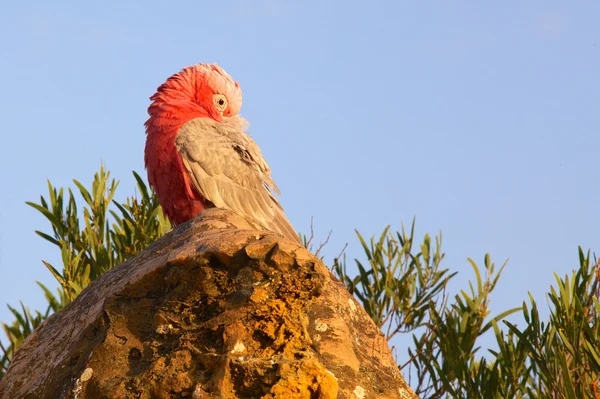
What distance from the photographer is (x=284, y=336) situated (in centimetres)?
293

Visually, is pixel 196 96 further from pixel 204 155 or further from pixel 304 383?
pixel 304 383

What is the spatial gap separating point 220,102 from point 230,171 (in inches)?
30.6

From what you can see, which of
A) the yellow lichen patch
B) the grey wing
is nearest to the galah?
the grey wing

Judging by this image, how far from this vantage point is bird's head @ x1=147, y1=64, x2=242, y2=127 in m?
6.47

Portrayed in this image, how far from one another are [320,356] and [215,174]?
11.3 feet

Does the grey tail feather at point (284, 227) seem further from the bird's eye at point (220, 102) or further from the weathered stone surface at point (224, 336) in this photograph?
the weathered stone surface at point (224, 336)

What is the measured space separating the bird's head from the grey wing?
0.50ft

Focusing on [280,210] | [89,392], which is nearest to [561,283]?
[280,210]

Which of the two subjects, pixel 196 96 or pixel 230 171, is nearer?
pixel 230 171

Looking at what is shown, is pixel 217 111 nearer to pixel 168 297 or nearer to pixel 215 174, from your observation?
pixel 215 174

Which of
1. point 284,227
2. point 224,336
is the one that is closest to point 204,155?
point 284,227

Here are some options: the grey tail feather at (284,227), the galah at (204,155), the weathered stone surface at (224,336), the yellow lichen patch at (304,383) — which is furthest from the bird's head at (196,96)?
the yellow lichen patch at (304,383)

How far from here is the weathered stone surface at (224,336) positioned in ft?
9.17

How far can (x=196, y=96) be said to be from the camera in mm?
6766
